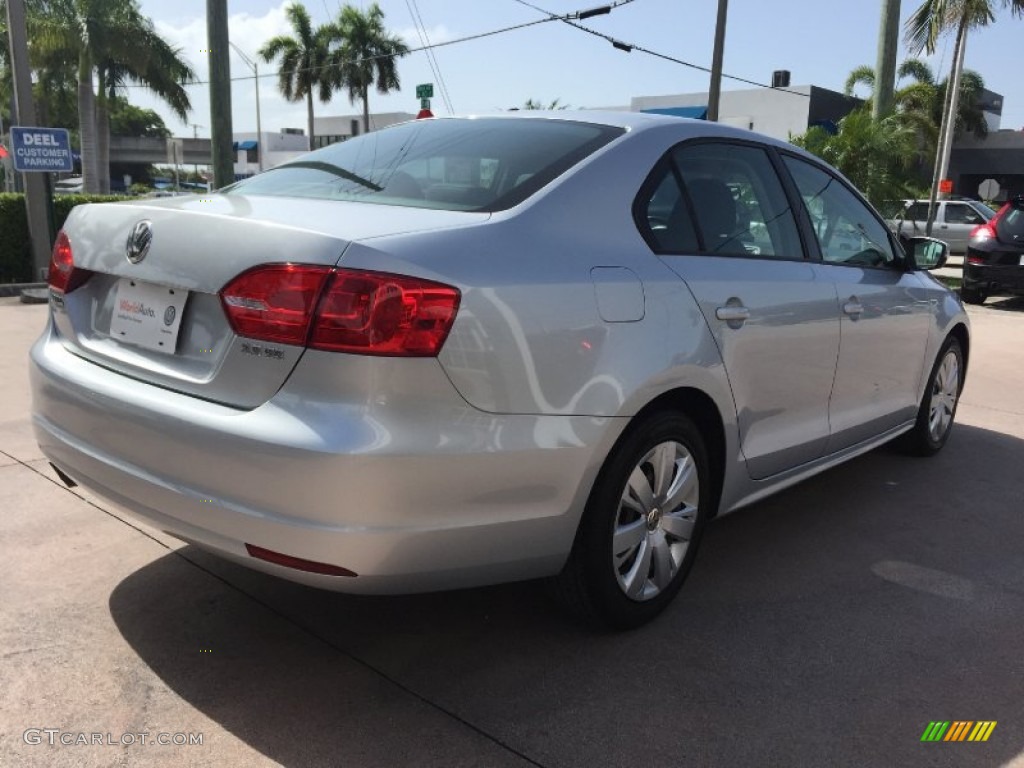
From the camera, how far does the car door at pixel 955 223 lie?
76.8ft

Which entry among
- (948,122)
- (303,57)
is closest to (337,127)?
(303,57)

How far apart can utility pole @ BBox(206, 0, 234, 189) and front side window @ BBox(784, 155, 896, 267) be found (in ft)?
33.1

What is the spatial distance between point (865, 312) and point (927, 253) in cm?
104

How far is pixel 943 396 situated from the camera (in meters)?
5.17

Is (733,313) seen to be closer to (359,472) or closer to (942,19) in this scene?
(359,472)

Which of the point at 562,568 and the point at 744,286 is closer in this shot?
the point at 562,568

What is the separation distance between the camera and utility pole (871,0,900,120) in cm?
1492

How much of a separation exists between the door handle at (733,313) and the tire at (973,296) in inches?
468

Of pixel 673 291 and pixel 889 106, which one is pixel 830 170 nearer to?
pixel 673 291

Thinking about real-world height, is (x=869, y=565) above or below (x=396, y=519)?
below

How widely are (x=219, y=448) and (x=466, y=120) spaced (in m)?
Answer: 1.75

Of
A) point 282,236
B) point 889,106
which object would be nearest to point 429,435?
point 282,236

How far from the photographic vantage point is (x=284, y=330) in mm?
2232

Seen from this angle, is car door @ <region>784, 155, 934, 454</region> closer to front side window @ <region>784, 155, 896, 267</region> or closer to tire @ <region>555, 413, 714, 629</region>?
front side window @ <region>784, 155, 896, 267</region>
